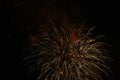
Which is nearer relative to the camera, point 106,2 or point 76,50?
point 76,50

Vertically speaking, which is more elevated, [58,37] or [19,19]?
[19,19]

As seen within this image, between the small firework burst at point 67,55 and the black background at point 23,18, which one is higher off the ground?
the black background at point 23,18

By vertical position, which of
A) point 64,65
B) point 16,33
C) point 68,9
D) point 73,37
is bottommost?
point 64,65

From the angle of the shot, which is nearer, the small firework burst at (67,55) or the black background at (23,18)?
the small firework burst at (67,55)

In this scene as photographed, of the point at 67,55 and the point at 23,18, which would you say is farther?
the point at 23,18

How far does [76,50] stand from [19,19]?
21.4 feet

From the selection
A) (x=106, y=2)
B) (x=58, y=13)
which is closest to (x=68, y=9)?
(x=58, y=13)

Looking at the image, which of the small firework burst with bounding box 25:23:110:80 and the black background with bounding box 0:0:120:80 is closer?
the small firework burst with bounding box 25:23:110:80

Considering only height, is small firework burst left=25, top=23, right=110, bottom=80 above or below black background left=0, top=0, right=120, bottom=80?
below

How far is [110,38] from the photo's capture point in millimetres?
24688

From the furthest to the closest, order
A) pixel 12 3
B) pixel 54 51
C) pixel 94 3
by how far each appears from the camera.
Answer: pixel 94 3, pixel 12 3, pixel 54 51

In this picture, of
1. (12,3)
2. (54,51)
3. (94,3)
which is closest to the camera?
(54,51)

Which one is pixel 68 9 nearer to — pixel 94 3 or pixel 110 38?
pixel 94 3

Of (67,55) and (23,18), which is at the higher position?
(23,18)
